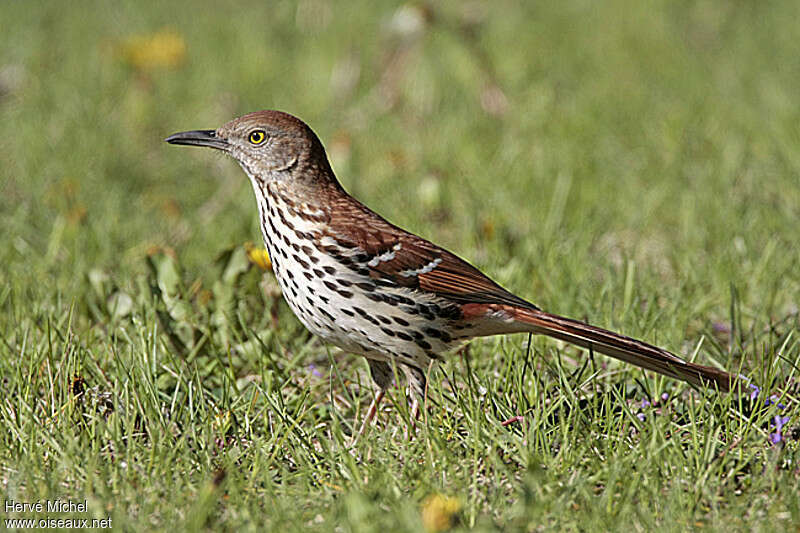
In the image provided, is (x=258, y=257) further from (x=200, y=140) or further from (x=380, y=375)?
(x=380, y=375)

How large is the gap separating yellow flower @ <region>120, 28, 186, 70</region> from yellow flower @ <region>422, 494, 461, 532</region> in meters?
6.20

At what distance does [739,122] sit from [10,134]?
5434 millimetres

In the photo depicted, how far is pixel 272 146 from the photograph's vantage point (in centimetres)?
393

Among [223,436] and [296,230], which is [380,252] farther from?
[223,436]

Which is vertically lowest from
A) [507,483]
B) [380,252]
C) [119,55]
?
[507,483]

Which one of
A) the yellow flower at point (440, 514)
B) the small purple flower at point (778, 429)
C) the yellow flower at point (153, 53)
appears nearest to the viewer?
the yellow flower at point (440, 514)

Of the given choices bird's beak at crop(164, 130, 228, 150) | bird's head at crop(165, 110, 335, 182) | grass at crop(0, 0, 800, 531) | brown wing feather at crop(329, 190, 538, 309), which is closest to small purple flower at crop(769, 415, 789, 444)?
grass at crop(0, 0, 800, 531)

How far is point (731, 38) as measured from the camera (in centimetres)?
971

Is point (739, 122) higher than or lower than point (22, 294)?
higher

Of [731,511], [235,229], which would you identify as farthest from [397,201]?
[731,511]

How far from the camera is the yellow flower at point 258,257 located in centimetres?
445

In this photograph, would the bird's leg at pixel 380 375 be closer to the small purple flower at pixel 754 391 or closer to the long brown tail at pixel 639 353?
the long brown tail at pixel 639 353

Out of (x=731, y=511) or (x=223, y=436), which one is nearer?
(x=731, y=511)

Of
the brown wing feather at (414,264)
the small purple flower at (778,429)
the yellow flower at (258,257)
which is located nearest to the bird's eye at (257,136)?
the brown wing feather at (414,264)
